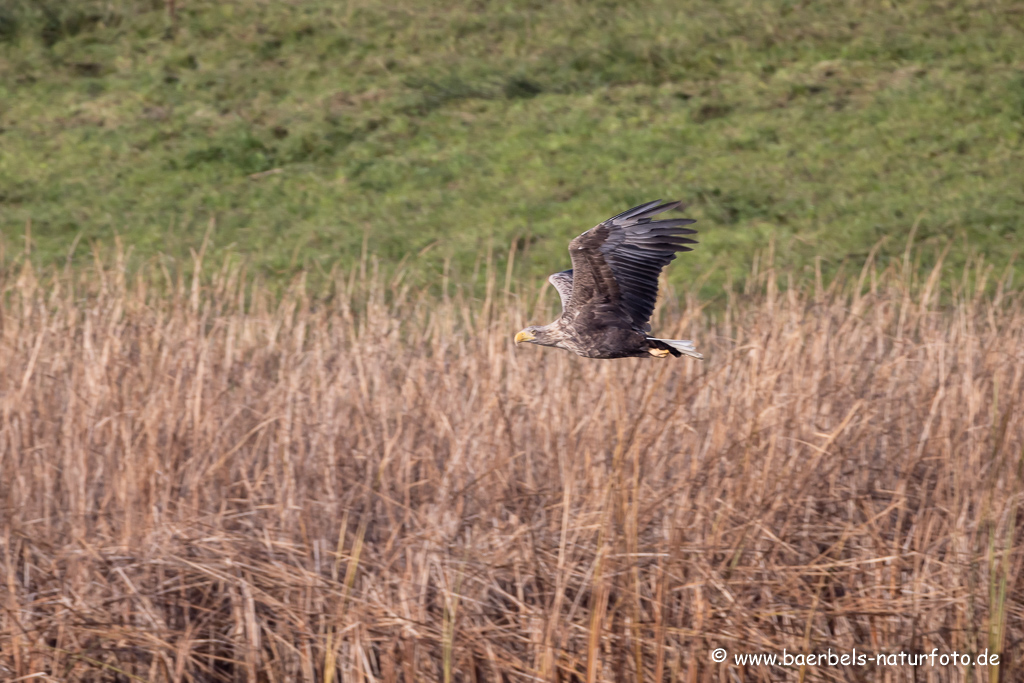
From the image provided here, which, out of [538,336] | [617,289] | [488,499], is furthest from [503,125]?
[538,336]

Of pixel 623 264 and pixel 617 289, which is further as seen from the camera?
pixel 623 264

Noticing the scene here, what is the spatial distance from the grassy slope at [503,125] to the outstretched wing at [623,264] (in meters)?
5.31

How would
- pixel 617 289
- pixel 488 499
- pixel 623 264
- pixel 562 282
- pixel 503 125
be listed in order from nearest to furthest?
pixel 617 289
pixel 623 264
pixel 562 282
pixel 488 499
pixel 503 125

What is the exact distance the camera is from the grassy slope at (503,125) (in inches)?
359

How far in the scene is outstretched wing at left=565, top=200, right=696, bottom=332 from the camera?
254cm

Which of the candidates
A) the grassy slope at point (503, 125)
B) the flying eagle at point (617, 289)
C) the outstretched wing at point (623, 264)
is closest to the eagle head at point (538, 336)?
the flying eagle at point (617, 289)

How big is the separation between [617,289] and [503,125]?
8.53m

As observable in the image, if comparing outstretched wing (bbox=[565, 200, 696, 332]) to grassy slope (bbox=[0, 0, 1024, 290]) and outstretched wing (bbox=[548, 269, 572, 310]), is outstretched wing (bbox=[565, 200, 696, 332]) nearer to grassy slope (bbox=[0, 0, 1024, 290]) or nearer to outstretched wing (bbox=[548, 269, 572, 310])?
outstretched wing (bbox=[548, 269, 572, 310])

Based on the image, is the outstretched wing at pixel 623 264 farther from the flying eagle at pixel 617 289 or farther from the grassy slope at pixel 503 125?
the grassy slope at pixel 503 125

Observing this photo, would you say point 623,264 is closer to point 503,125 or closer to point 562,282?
point 562,282

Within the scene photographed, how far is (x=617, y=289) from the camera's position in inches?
102

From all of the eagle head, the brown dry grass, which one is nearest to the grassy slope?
the brown dry grass

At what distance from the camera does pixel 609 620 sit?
324 centimetres

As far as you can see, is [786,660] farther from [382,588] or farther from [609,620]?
[382,588]
